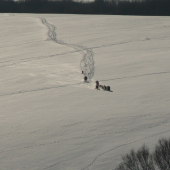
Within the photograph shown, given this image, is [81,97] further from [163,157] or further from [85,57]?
[163,157]

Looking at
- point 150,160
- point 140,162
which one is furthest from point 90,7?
point 140,162

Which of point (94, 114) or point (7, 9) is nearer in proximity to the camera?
point (94, 114)

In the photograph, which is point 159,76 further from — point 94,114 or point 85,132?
point 85,132

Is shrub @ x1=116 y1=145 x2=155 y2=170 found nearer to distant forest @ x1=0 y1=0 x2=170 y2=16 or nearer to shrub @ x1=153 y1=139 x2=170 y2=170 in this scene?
shrub @ x1=153 y1=139 x2=170 y2=170

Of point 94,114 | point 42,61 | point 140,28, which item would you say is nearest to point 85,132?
point 94,114

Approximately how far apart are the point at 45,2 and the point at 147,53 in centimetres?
4064

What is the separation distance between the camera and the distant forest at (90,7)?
53.4 metres

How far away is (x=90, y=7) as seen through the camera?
57.4 m

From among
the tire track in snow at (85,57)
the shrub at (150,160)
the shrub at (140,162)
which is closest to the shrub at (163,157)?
the shrub at (150,160)

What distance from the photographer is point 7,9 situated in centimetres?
5862

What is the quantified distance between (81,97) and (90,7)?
4077cm

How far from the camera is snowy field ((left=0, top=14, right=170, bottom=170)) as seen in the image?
14.0 m

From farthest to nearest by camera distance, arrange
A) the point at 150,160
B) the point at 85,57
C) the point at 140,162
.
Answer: the point at 85,57, the point at 150,160, the point at 140,162

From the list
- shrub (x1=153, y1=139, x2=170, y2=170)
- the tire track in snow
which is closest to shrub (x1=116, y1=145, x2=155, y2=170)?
shrub (x1=153, y1=139, x2=170, y2=170)
